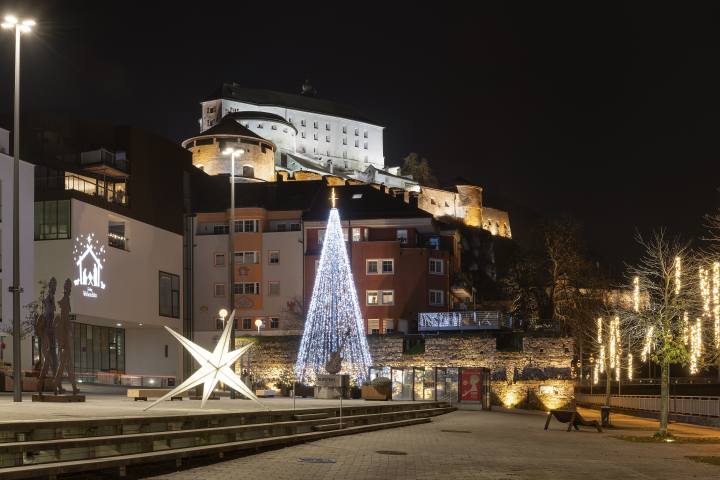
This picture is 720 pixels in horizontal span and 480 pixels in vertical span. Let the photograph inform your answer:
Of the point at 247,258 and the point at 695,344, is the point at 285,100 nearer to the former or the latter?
the point at 247,258

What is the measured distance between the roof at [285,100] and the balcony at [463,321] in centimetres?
11335

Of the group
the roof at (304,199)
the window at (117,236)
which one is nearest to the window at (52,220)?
the window at (117,236)

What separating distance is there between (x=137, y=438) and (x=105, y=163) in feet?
173

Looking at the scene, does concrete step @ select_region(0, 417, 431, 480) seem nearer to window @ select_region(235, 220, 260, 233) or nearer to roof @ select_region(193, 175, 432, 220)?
roof @ select_region(193, 175, 432, 220)

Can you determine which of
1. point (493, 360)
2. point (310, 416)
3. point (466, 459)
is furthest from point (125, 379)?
point (466, 459)

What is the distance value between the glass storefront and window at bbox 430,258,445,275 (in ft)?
72.4

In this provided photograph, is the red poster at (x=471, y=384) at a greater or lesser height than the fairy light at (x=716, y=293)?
lesser

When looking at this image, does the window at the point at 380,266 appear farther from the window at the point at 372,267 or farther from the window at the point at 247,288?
the window at the point at 247,288

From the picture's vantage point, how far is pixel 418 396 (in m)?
48.2

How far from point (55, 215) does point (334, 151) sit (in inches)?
5009

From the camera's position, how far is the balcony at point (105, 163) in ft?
214

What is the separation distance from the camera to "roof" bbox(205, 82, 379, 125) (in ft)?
569

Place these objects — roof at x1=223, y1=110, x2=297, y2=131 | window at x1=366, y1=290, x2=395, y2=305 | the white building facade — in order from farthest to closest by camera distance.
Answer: the white building facade, roof at x1=223, y1=110, x2=297, y2=131, window at x1=366, y1=290, x2=395, y2=305

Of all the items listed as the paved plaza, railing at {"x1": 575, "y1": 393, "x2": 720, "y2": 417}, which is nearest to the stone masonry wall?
railing at {"x1": 575, "y1": 393, "x2": 720, "y2": 417}
